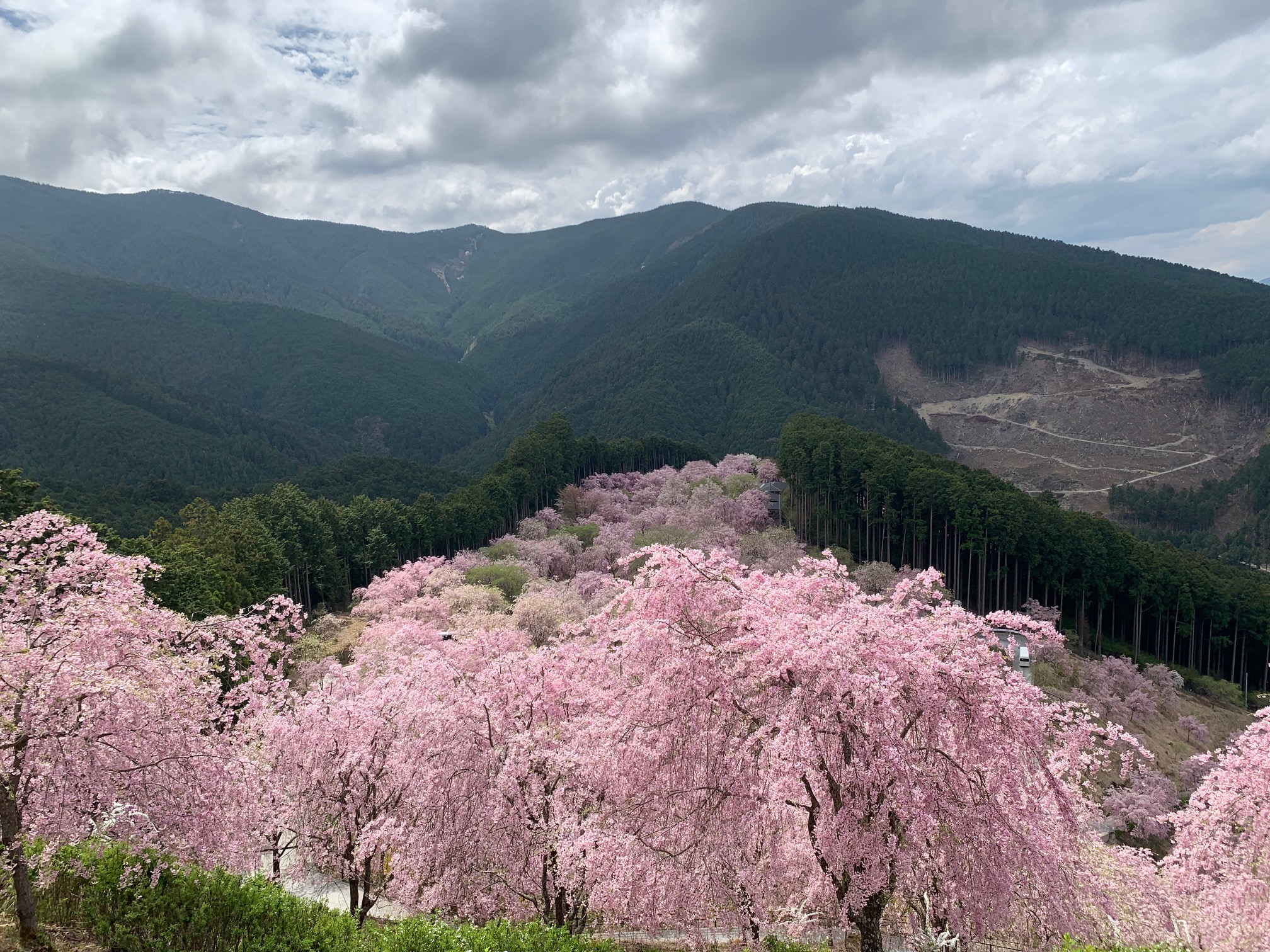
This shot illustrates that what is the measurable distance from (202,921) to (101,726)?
312 cm

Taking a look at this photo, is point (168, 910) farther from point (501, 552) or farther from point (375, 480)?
point (375, 480)

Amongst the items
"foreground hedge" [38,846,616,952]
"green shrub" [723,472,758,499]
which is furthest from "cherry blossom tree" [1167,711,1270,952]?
"green shrub" [723,472,758,499]

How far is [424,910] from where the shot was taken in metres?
13.2

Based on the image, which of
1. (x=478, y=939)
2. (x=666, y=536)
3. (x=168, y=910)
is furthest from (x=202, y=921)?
(x=666, y=536)

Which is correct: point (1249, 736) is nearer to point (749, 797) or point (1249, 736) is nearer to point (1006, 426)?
point (749, 797)

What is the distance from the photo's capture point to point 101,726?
30.2ft

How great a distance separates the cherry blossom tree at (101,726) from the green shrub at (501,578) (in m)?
36.9

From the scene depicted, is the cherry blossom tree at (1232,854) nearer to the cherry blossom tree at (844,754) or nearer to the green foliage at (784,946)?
the cherry blossom tree at (844,754)

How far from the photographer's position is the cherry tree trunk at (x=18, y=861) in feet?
29.0

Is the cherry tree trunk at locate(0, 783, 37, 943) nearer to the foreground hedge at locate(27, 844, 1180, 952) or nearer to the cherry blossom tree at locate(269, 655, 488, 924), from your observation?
the foreground hedge at locate(27, 844, 1180, 952)

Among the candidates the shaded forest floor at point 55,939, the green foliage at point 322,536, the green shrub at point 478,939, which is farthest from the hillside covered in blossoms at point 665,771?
the green foliage at point 322,536

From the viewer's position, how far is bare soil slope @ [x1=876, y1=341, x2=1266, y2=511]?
5458 inches

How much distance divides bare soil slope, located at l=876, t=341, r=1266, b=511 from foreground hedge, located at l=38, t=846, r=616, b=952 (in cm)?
14222

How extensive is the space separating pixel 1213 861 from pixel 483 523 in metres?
60.6
